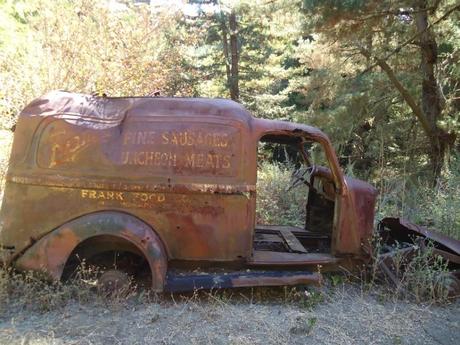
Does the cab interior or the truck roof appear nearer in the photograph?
the truck roof

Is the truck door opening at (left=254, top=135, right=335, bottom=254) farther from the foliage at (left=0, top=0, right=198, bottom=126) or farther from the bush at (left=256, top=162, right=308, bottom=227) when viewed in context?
the foliage at (left=0, top=0, right=198, bottom=126)

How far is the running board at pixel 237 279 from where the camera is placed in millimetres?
4465

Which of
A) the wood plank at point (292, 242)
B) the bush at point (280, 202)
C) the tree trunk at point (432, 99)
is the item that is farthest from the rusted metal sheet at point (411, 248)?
the tree trunk at point (432, 99)

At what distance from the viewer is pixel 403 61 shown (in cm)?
1177

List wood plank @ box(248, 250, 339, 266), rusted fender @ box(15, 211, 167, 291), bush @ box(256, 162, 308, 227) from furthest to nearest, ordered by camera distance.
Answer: bush @ box(256, 162, 308, 227) < wood plank @ box(248, 250, 339, 266) < rusted fender @ box(15, 211, 167, 291)

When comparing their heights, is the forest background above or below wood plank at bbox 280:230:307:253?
above

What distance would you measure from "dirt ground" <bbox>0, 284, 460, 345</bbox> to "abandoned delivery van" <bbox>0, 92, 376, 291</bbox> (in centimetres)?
27

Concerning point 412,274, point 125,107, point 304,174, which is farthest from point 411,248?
point 125,107

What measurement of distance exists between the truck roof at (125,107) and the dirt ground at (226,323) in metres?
1.85

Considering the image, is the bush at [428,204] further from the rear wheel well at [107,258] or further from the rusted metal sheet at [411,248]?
the rear wheel well at [107,258]

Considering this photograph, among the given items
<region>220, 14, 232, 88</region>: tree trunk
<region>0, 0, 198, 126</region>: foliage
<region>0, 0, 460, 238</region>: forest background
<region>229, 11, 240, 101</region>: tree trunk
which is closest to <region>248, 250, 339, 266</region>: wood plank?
<region>0, 0, 460, 238</region>: forest background

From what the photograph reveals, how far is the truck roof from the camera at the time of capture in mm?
4699

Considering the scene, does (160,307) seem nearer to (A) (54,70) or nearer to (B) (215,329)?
(B) (215,329)

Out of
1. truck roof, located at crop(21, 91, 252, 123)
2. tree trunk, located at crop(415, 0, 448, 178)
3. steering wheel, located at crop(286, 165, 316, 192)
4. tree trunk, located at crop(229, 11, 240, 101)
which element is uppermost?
tree trunk, located at crop(229, 11, 240, 101)
